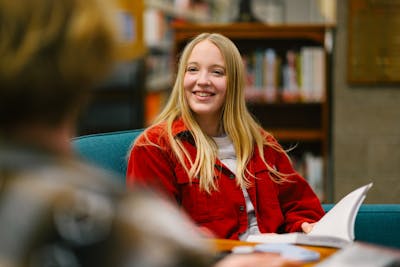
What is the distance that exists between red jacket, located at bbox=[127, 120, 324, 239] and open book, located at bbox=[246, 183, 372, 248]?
35cm

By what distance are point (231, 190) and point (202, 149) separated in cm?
15

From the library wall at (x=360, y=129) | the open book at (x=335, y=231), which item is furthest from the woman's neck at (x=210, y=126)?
the library wall at (x=360, y=129)

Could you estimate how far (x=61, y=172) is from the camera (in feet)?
2.83

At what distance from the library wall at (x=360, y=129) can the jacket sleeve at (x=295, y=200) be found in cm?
164

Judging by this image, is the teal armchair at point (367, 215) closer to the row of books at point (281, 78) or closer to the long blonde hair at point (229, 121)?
the long blonde hair at point (229, 121)

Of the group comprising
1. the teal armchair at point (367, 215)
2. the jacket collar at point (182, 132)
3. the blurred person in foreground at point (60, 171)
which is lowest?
the teal armchair at point (367, 215)

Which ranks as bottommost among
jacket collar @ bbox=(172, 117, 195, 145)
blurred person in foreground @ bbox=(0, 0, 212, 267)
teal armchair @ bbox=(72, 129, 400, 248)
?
teal armchair @ bbox=(72, 129, 400, 248)

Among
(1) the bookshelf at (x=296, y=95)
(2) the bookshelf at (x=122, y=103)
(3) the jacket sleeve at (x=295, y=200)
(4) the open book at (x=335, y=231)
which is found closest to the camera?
(4) the open book at (x=335, y=231)

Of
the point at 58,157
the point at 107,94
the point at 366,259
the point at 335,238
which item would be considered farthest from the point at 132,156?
the point at 107,94

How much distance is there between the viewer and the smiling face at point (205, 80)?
245 cm

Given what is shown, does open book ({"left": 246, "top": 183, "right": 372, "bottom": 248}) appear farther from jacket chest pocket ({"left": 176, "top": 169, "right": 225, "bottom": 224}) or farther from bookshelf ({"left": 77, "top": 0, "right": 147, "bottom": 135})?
bookshelf ({"left": 77, "top": 0, "right": 147, "bottom": 135})

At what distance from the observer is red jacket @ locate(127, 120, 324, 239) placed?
7.58 feet

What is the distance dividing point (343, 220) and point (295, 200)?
27.2 inches

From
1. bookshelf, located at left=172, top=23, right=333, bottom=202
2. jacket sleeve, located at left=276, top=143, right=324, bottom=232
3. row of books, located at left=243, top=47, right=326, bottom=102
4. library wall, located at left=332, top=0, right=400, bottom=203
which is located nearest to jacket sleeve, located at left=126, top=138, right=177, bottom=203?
jacket sleeve, located at left=276, top=143, right=324, bottom=232
